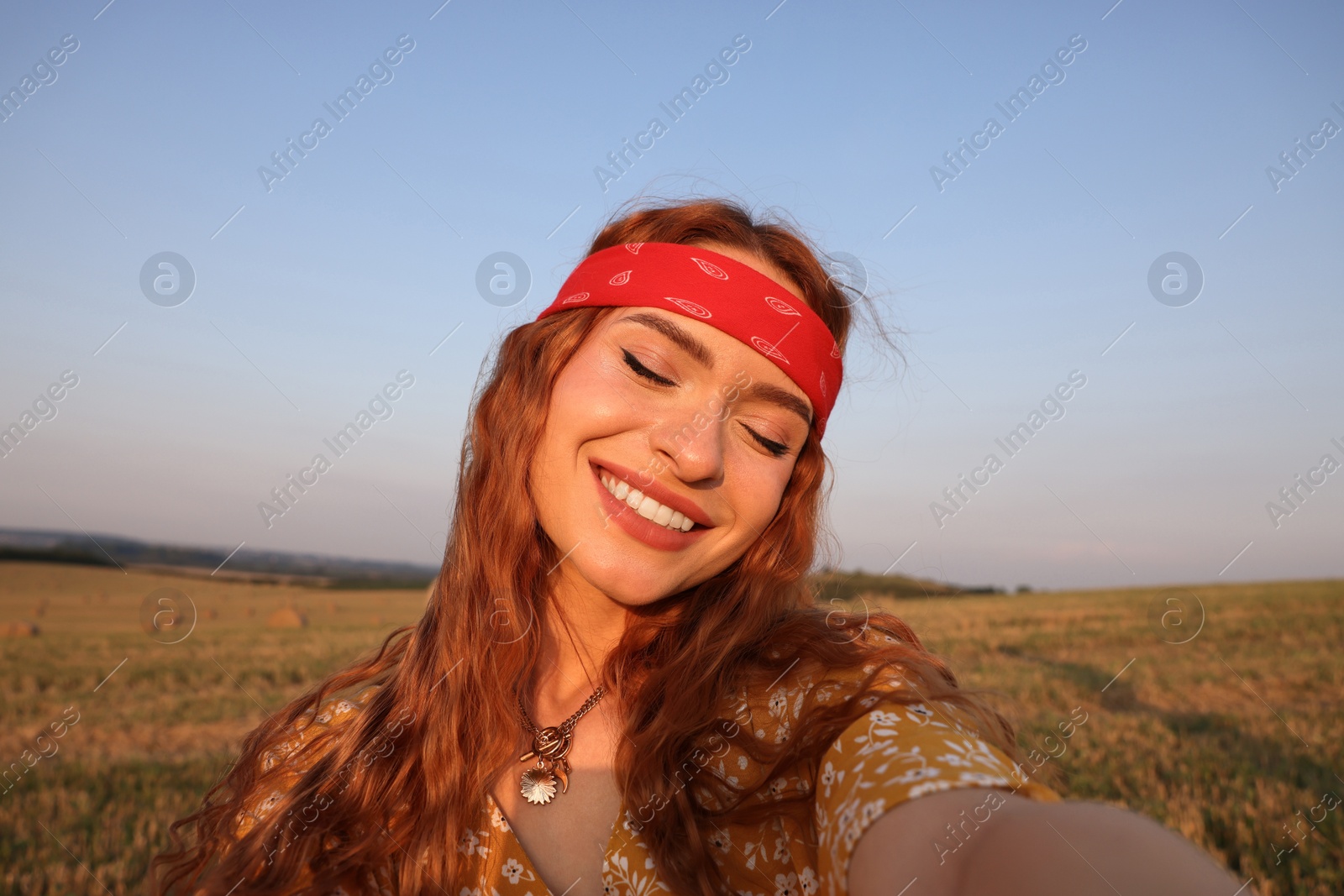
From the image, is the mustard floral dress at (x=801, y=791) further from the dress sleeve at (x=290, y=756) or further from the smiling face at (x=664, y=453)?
the smiling face at (x=664, y=453)

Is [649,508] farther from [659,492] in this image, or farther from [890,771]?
[890,771]

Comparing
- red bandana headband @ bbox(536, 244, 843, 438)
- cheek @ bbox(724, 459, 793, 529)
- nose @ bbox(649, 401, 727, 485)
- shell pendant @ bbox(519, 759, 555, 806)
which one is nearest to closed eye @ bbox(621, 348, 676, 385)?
nose @ bbox(649, 401, 727, 485)

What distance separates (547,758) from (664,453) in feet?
3.46

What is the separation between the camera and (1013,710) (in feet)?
14.9

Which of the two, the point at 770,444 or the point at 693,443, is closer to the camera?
the point at 693,443

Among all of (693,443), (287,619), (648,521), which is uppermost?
(693,443)

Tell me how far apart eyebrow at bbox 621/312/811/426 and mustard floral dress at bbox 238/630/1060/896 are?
75 centimetres

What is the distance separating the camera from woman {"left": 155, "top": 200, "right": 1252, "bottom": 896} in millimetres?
2021

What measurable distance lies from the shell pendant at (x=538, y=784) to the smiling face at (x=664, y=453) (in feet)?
1.95

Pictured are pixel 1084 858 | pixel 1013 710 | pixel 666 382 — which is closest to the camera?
pixel 1084 858

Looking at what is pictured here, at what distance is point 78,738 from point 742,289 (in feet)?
28.0

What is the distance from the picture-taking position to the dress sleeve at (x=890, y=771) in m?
1.53

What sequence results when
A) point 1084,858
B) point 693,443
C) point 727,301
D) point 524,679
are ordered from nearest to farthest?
point 1084,858 → point 693,443 → point 727,301 → point 524,679

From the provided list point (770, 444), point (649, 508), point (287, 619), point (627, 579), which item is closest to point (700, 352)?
point (770, 444)
